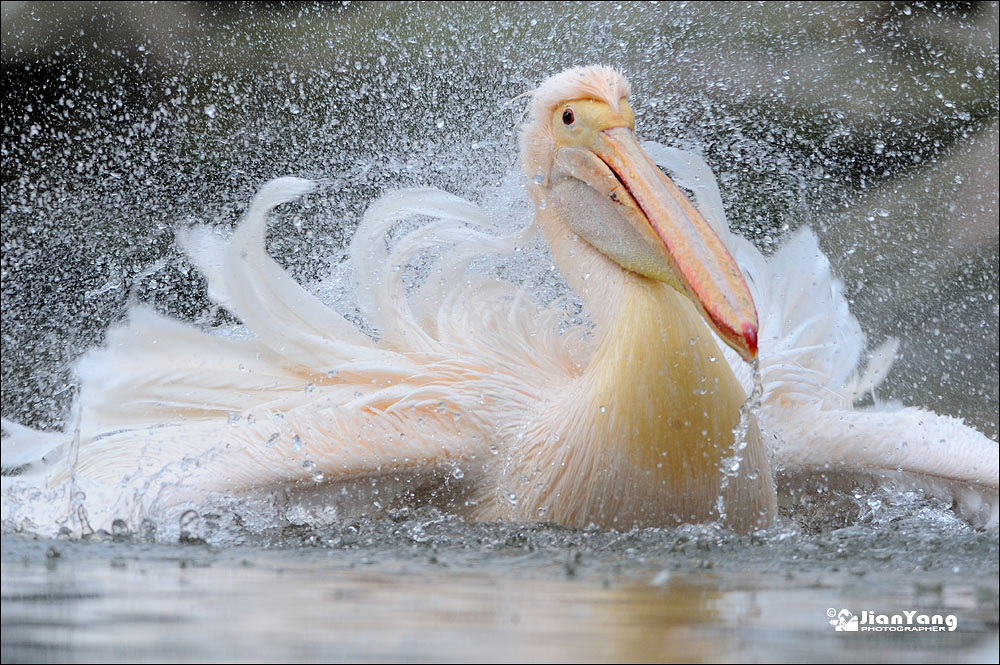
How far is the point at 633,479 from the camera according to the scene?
3246mm

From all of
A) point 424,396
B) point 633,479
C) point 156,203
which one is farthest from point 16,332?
point 633,479

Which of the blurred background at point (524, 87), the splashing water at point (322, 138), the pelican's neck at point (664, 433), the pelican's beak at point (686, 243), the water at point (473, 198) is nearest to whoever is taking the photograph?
the water at point (473, 198)

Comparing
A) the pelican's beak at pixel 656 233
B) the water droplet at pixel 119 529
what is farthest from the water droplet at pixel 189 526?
the pelican's beak at pixel 656 233

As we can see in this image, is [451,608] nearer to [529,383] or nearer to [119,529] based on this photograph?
[119,529]

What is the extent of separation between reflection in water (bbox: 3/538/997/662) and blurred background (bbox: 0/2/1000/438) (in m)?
4.53

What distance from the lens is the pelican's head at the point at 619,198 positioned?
3102mm

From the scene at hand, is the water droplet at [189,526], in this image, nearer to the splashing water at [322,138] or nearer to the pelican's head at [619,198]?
the pelican's head at [619,198]

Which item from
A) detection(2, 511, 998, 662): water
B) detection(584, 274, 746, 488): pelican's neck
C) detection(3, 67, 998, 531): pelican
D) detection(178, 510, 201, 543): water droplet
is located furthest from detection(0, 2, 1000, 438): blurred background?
detection(2, 511, 998, 662): water

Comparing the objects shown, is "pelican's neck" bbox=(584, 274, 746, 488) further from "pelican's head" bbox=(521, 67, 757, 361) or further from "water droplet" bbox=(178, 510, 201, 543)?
"water droplet" bbox=(178, 510, 201, 543)

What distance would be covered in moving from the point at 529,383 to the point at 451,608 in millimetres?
1585

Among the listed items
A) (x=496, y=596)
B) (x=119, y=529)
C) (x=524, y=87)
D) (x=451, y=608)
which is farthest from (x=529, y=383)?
(x=524, y=87)

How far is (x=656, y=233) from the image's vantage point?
3324 millimetres

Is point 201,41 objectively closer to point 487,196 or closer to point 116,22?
point 116,22

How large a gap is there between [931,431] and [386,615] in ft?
7.56
